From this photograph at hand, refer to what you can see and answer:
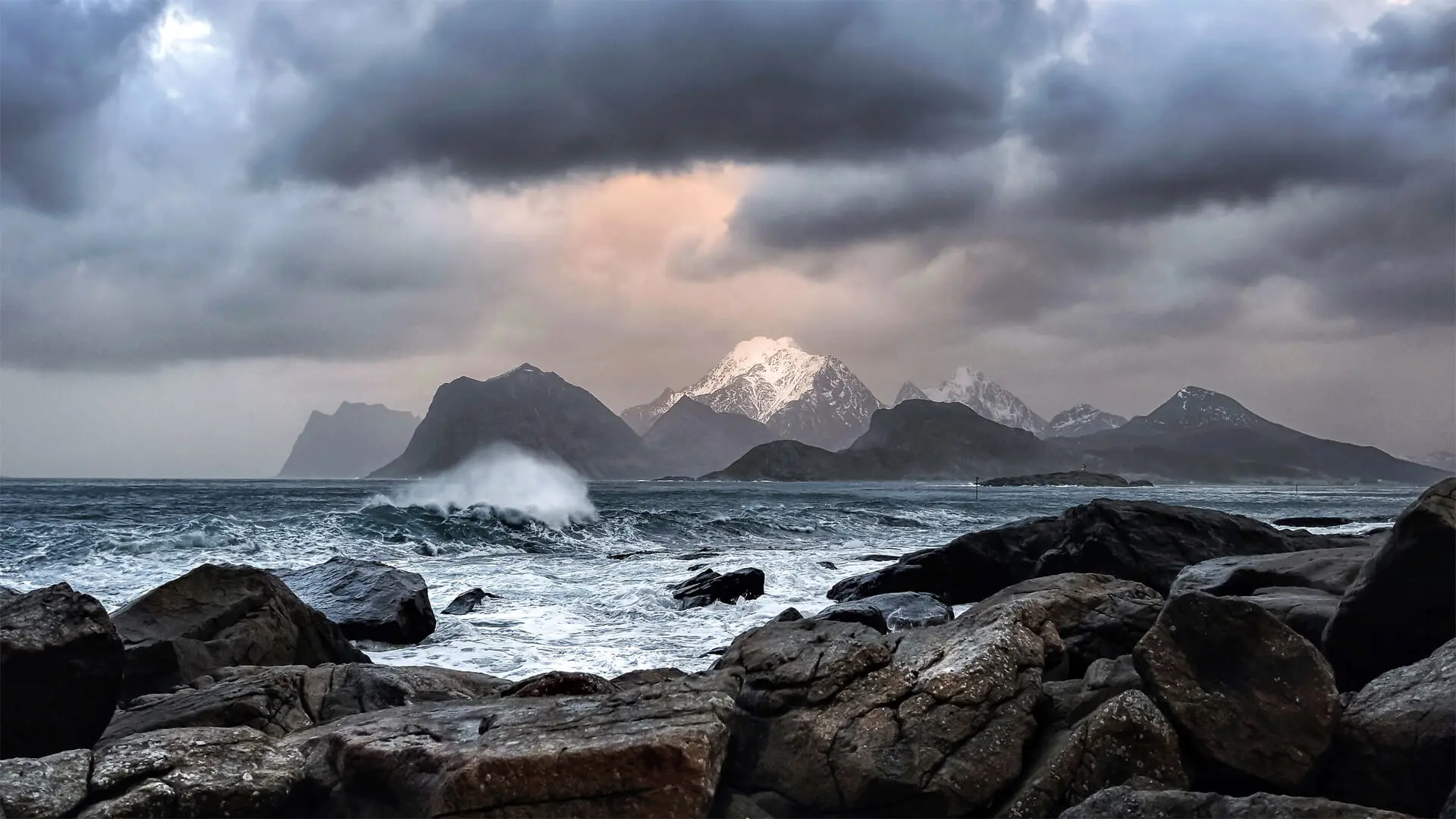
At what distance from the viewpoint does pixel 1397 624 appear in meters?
7.59

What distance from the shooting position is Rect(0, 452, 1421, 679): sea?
1436cm

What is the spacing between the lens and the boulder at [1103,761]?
566cm

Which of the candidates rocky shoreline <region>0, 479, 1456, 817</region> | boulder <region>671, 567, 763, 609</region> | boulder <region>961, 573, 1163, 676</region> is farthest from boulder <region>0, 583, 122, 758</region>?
boulder <region>671, 567, 763, 609</region>

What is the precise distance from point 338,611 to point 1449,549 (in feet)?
47.0

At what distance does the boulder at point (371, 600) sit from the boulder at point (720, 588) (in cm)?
524

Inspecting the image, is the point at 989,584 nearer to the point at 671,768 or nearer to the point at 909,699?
the point at 909,699

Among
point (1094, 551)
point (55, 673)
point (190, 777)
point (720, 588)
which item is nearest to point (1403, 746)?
point (190, 777)

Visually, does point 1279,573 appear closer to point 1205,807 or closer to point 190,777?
point 1205,807

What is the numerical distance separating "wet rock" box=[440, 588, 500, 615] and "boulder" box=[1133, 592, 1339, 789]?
13584mm

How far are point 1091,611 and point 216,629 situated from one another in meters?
9.79

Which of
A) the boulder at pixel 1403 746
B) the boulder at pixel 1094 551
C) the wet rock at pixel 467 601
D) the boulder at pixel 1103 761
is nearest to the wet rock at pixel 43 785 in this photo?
the boulder at pixel 1103 761

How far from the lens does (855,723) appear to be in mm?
6340

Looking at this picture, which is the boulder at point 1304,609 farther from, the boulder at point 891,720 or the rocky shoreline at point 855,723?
the boulder at point 891,720

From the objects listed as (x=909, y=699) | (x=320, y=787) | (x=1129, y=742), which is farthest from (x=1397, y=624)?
(x=320, y=787)
